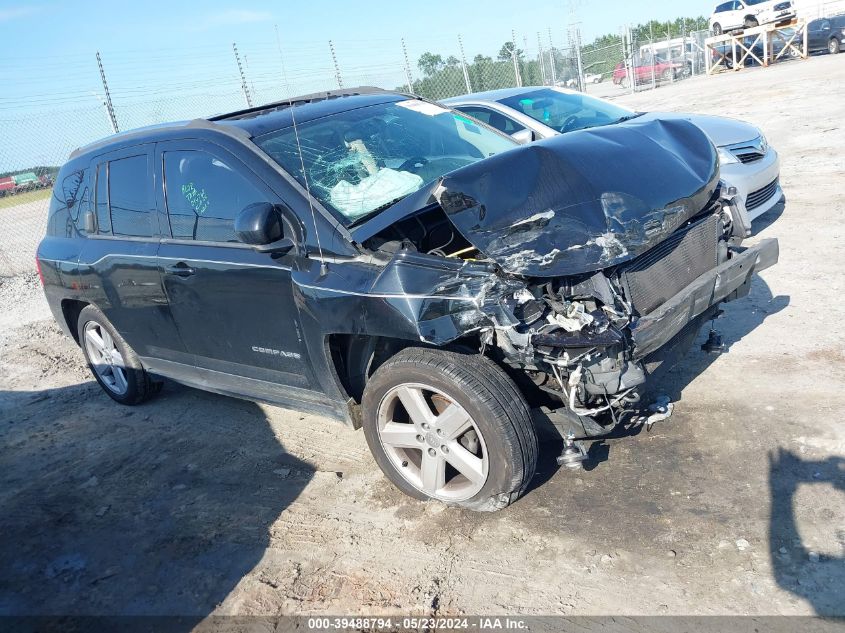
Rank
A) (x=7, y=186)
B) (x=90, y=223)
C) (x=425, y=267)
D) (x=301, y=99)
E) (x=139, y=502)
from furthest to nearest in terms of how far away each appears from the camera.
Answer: (x=7, y=186) → (x=90, y=223) → (x=301, y=99) → (x=139, y=502) → (x=425, y=267)

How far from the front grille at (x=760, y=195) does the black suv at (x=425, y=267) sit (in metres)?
2.83

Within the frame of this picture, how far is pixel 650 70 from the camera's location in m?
27.2

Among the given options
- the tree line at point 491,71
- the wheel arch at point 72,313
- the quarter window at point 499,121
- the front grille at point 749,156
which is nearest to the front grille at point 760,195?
the front grille at point 749,156

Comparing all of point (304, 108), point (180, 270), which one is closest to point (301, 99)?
point (304, 108)

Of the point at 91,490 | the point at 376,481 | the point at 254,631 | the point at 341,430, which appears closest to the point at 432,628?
the point at 254,631

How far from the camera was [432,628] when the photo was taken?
2.85 m

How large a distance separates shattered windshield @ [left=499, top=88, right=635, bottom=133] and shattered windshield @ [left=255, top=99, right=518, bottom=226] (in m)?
3.08

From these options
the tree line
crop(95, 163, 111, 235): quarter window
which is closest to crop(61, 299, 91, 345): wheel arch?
crop(95, 163, 111, 235): quarter window

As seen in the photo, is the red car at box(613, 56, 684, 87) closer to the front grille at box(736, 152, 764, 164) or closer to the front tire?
the front grille at box(736, 152, 764, 164)

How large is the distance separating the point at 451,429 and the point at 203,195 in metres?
2.07

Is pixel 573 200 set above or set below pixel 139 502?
above

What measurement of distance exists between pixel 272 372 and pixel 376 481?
0.89 m

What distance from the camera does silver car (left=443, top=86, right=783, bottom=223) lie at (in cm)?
675

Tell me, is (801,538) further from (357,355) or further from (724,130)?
(724,130)
